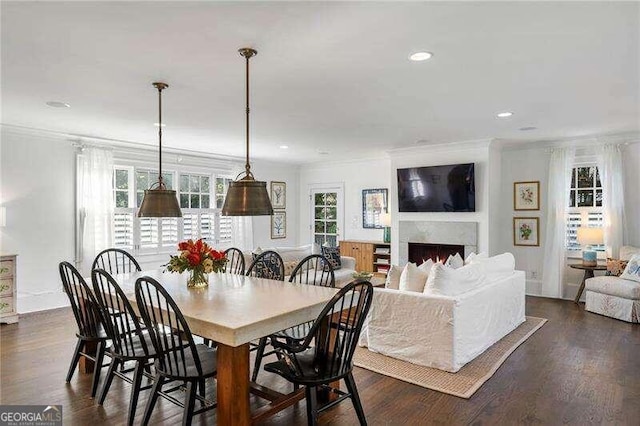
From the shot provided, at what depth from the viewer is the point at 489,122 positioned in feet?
16.4

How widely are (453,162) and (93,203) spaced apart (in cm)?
550

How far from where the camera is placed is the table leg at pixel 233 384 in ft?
7.13

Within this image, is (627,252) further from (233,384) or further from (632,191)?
(233,384)

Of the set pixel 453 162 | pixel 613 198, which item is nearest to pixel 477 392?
pixel 453 162

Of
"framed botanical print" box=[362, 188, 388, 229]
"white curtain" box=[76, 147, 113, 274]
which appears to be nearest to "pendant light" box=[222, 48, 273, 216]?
"white curtain" box=[76, 147, 113, 274]

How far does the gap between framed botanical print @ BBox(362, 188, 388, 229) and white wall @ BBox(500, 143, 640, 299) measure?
2.16 m

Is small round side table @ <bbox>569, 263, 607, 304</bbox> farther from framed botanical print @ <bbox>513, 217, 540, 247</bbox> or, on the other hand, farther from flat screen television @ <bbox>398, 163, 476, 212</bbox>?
flat screen television @ <bbox>398, 163, 476, 212</bbox>

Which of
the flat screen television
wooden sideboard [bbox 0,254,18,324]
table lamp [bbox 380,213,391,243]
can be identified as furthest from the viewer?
table lamp [bbox 380,213,391,243]

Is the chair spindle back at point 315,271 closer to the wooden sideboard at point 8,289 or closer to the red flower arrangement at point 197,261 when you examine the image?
the red flower arrangement at point 197,261

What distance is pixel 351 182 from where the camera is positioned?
861 cm

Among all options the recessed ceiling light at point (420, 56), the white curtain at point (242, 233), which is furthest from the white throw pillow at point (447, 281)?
the white curtain at point (242, 233)

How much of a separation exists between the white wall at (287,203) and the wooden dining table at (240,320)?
5514 millimetres

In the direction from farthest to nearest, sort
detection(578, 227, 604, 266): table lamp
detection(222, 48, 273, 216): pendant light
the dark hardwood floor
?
detection(578, 227, 604, 266): table lamp
the dark hardwood floor
detection(222, 48, 273, 216): pendant light

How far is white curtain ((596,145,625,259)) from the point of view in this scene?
5801 millimetres
